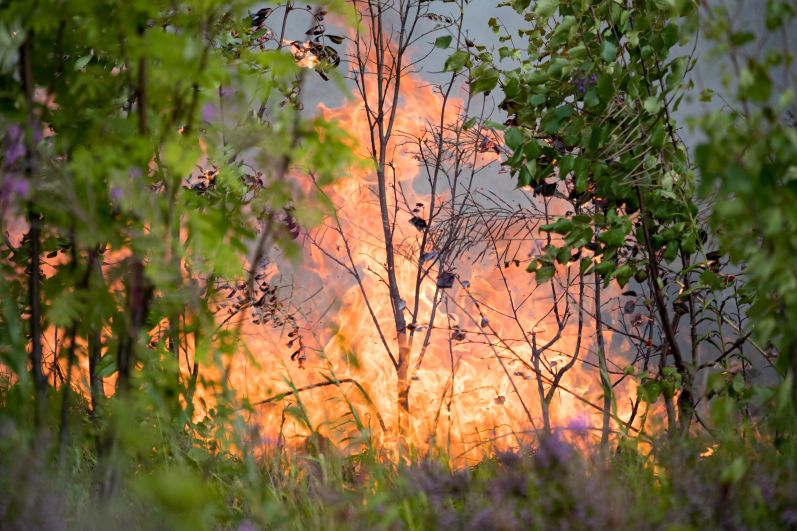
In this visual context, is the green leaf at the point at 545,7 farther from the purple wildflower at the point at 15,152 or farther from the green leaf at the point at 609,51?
the purple wildflower at the point at 15,152

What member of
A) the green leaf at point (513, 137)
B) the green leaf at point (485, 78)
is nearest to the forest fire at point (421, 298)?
the green leaf at point (485, 78)

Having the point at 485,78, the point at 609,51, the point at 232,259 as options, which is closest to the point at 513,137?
the point at 485,78

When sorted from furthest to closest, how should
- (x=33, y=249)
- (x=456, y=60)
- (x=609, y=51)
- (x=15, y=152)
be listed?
(x=456, y=60), (x=609, y=51), (x=33, y=249), (x=15, y=152)

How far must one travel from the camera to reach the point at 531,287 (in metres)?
4.38

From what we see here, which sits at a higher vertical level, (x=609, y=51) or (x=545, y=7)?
(x=545, y=7)

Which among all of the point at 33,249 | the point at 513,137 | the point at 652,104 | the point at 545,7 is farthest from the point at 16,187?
the point at 652,104

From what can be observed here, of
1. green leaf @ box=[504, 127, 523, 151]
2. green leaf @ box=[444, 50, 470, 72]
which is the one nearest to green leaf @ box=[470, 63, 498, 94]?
green leaf @ box=[444, 50, 470, 72]

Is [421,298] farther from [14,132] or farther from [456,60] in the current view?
[14,132]

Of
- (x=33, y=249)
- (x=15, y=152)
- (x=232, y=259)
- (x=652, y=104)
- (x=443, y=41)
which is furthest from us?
(x=443, y=41)

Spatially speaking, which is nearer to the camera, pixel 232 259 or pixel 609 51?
pixel 232 259

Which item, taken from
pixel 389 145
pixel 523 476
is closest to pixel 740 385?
pixel 523 476

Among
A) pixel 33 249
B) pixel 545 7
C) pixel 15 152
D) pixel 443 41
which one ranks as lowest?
pixel 33 249

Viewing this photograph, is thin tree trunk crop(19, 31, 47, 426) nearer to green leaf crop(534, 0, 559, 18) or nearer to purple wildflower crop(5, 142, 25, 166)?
purple wildflower crop(5, 142, 25, 166)

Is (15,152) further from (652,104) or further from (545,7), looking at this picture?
(652,104)
